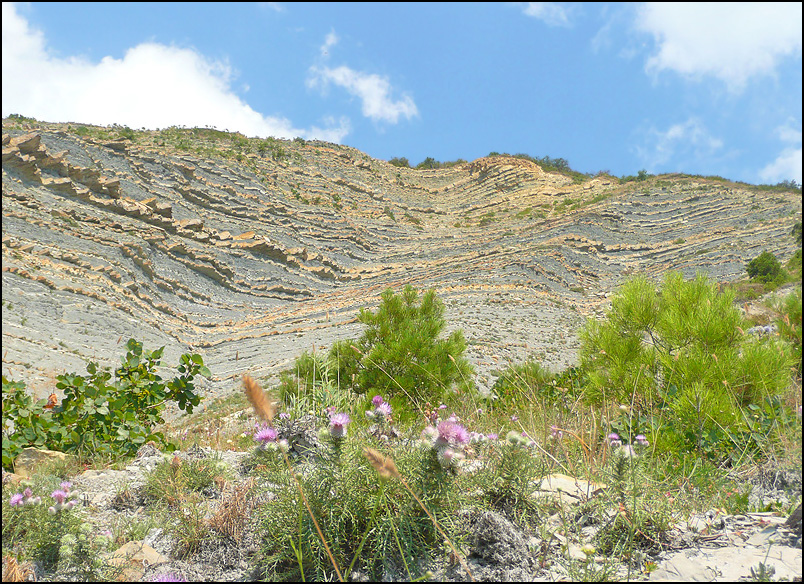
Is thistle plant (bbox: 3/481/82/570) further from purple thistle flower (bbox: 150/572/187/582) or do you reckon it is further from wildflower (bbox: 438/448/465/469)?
wildflower (bbox: 438/448/465/469)

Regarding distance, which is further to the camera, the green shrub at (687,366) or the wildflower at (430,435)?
the green shrub at (687,366)

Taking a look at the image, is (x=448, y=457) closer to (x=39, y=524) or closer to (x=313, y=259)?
(x=39, y=524)

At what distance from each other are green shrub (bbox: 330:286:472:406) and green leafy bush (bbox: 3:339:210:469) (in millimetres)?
1873

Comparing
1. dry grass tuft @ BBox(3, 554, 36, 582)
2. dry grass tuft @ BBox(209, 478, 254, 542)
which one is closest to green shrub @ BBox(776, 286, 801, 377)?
dry grass tuft @ BBox(209, 478, 254, 542)

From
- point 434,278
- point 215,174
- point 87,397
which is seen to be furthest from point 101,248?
point 87,397

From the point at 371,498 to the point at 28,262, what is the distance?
15709 millimetres

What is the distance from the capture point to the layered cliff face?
12.8 m

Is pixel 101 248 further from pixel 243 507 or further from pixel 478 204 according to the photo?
pixel 478 204

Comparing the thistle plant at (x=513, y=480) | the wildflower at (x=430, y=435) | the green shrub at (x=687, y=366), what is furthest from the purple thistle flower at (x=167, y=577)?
the green shrub at (x=687, y=366)

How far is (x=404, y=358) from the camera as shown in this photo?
5.28 m

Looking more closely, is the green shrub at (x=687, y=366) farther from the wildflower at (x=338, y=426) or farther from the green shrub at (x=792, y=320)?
the wildflower at (x=338, y=426)

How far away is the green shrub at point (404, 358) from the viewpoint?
5.07m

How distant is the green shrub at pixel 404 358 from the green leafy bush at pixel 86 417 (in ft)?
6.14

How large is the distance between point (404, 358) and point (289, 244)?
20.4m
